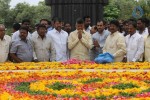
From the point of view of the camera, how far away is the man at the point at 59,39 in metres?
13.9

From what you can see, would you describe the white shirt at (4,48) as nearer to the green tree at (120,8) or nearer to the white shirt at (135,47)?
the white shirt at (135,47)

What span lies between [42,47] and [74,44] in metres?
0.90

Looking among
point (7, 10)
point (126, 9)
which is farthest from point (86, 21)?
point (126, 9)

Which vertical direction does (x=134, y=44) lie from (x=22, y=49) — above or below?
above

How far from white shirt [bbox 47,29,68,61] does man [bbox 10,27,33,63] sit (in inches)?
30.9

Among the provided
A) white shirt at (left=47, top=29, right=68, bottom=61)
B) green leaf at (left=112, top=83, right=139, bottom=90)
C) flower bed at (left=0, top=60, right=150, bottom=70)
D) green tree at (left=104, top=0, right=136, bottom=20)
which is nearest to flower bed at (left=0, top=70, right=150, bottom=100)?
green leaf at (left=112, top=83, right=139, bottom=90)

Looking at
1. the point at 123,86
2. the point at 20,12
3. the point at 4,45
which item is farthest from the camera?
the point at 20,12

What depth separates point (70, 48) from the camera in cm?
1380

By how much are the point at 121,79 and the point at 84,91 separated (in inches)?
62.5

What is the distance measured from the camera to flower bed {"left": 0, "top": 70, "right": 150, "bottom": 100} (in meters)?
7.91

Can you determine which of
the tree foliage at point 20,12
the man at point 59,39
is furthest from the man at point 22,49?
the tree foliage at point 20,12

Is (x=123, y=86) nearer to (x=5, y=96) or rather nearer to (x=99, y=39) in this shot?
(x=5, y=96)

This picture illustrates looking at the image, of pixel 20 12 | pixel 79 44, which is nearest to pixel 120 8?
pixel 20 12

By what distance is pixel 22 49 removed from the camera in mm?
13414
